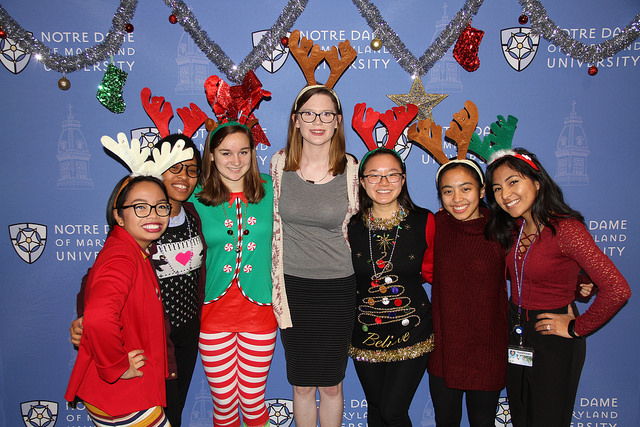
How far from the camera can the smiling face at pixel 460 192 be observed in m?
2.01

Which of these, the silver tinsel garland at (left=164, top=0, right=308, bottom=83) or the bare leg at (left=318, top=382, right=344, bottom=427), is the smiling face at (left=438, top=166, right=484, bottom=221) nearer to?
the bare leg at (left=318, top=382, right=344, bottom=427)

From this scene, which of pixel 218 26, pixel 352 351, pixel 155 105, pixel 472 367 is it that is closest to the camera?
pixel 472 367

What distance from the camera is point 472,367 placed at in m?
2.01

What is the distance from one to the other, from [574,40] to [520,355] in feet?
6.41

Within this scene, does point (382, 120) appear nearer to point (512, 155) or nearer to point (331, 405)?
point (512, 155)

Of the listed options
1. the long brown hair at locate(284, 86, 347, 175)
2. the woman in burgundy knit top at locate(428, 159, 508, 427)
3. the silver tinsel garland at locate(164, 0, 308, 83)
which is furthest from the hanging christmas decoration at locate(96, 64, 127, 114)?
the woman in burgundy knit top at locate(428, 159, 508, 427)

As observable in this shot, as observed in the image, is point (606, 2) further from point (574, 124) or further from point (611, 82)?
point (574, 124)

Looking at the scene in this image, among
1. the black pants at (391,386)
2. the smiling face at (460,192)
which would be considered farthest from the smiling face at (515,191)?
the black pants at (391,386)

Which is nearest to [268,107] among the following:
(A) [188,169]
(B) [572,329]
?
(A) [188,169]

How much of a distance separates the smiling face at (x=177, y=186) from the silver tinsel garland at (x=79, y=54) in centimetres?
107

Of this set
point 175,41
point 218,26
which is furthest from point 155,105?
point 218,26

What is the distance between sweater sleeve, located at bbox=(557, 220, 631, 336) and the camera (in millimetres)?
1831

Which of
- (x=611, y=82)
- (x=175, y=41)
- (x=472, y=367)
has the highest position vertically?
(x=175, y=41)

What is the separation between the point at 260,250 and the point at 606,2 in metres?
2.65
